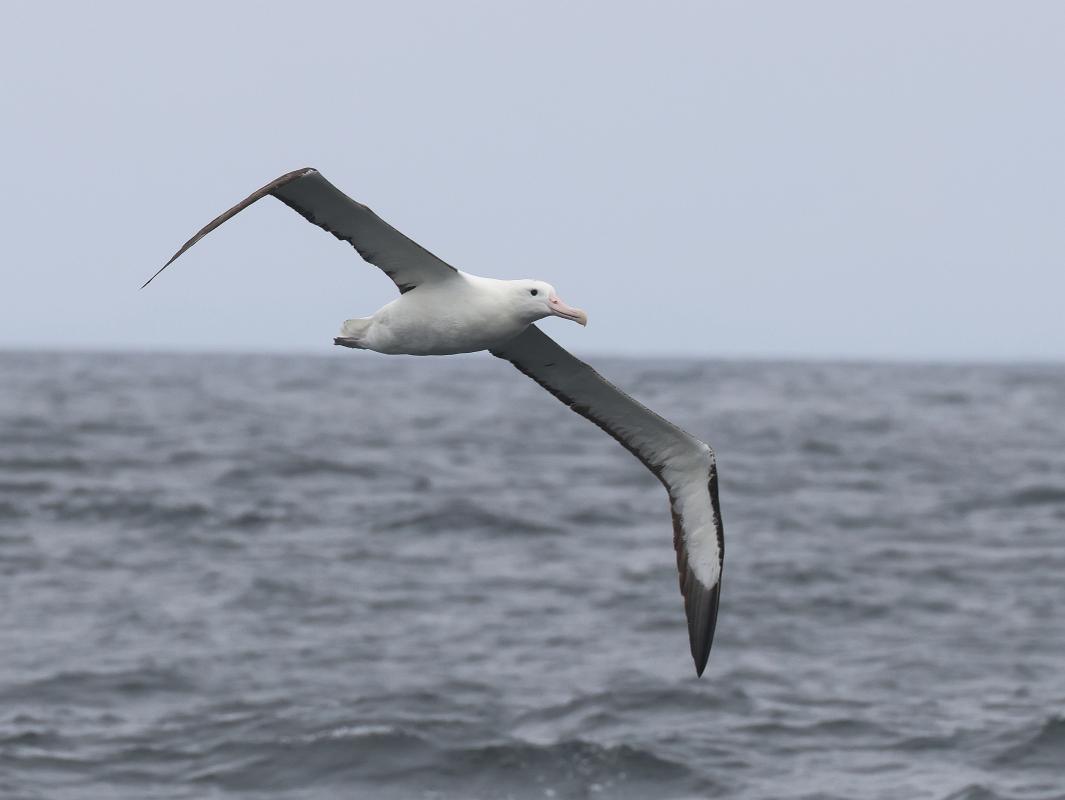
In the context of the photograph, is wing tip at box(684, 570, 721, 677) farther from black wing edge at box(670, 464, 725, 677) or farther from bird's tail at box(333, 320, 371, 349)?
bird's tail at box(333, 320, 371, 349)

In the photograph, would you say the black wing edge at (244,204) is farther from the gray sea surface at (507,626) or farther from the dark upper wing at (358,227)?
the gray sea surface at (507,626)

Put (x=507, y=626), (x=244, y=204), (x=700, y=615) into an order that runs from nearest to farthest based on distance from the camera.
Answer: (x=244, y=204), (x=700, y=615), (x=507, y=626)

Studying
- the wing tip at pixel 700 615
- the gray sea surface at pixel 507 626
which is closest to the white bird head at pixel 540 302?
the wing tip at pixel 700 615

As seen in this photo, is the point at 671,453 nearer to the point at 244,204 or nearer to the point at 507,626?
the point at 244,204

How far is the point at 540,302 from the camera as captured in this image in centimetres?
1016

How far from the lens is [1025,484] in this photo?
1294 inches

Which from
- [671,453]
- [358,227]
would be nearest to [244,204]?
[358,227]

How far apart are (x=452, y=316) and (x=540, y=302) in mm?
610

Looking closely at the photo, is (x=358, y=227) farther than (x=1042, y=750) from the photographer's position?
No

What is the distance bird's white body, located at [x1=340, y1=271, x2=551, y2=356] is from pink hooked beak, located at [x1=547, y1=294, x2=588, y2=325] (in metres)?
0.06

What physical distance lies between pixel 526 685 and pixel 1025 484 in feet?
64.1

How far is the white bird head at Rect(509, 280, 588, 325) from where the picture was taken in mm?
10125

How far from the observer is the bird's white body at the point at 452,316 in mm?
10211

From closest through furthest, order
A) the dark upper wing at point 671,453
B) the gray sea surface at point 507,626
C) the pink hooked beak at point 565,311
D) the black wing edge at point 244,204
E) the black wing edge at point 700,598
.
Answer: the black wing edge at point 244,204, the pink hooked beak at point 565,311, the dark upper wing at point 671,453, the black wing edge at point 700,598, the gray sea surface at point 507,626
